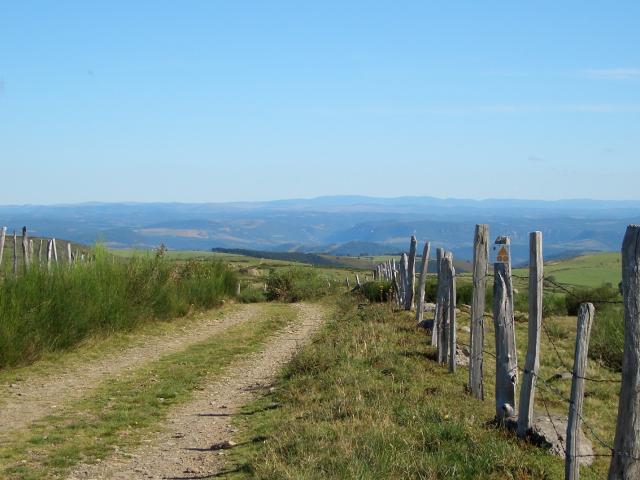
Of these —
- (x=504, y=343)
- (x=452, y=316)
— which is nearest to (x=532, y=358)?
(x=504, y=343)

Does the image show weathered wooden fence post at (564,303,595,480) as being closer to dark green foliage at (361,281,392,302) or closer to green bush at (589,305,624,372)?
green bush at (589,305,624,372)

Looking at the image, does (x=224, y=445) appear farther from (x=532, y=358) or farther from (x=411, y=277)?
(x=411, y=277)

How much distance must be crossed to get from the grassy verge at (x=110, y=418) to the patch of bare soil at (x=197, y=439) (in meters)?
0.22

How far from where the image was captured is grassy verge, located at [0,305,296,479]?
754 cm

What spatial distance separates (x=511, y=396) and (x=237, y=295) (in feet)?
70.0

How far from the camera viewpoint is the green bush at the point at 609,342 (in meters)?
16.9

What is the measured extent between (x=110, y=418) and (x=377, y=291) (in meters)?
20.0

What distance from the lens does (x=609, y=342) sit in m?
17.3

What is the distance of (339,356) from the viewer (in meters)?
12.3

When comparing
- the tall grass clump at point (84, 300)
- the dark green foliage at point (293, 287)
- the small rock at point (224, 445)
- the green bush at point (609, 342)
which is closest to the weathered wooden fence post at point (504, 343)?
the small rock at point (224, 445)

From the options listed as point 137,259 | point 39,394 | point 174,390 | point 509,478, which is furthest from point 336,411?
point 137,259

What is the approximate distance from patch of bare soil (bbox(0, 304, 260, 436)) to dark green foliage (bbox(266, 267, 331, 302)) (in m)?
14.0

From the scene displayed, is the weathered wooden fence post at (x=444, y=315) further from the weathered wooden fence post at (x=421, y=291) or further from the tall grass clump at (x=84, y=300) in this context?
the tall grass clump at (x=84, y=300)

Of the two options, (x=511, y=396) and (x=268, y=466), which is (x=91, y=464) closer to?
(x=268, y=466)
